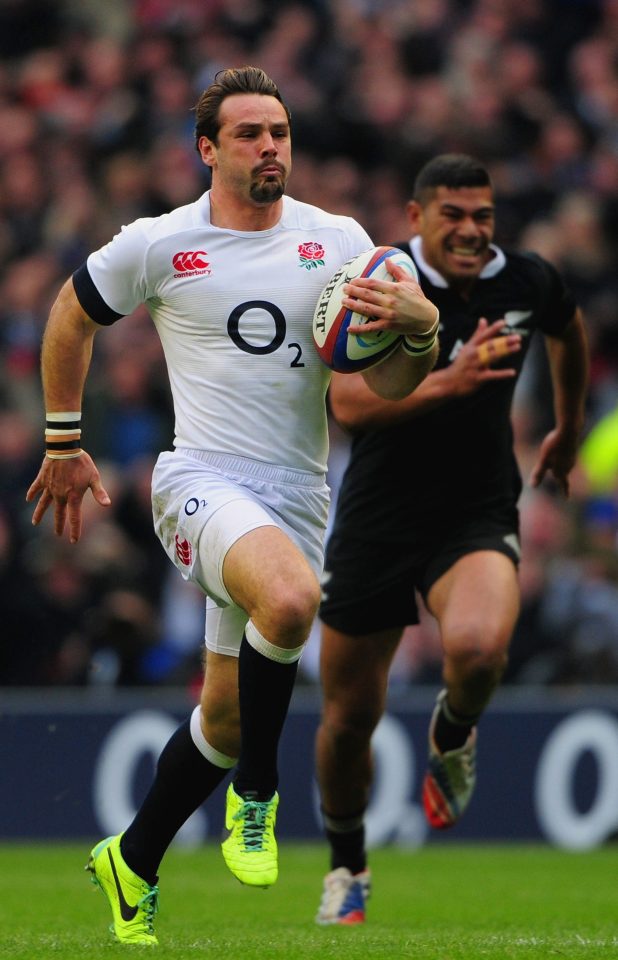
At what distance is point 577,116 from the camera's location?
15.4 m

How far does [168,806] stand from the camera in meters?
6.27

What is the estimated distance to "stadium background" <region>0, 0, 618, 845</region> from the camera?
11.8 meters

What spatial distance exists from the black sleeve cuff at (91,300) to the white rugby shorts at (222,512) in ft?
1.68

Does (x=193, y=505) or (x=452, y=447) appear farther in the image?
(x=452, y=447)

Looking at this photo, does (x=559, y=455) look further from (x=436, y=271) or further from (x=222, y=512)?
(x=222, y=512)

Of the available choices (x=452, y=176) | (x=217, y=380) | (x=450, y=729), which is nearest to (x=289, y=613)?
(x=217, y=380)

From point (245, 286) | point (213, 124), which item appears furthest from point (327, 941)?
point (213, 124)

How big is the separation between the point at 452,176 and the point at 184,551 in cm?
231

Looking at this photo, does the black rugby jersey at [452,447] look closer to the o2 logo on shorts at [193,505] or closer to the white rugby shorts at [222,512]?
the white rugby shorts at [222,512]

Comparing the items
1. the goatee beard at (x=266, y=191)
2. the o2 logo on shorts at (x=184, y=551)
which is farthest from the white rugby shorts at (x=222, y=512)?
the goatee beard at (x=266, y=191)

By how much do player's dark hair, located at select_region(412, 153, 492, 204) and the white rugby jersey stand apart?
148 cm

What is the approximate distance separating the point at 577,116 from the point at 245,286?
32.4 feet

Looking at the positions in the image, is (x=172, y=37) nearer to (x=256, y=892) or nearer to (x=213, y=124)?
(x=256, y=892)

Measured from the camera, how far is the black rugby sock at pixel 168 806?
6270mm
